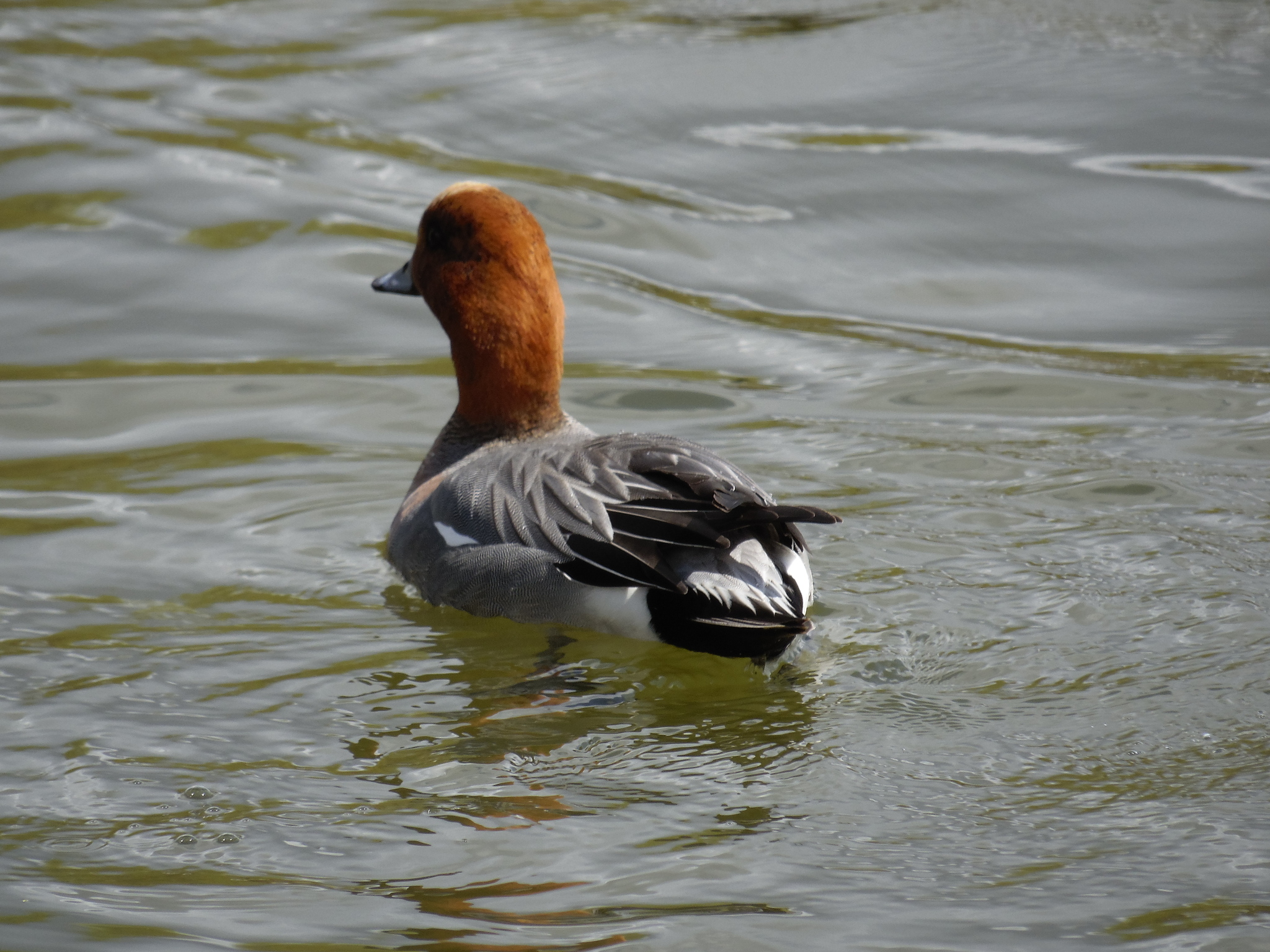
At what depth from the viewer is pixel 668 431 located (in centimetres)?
708

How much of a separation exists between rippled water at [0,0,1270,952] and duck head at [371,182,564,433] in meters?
0.77

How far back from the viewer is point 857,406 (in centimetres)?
721

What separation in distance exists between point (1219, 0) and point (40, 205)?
8.51m

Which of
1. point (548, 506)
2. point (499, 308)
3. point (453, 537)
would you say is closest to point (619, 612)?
point (548, 506)

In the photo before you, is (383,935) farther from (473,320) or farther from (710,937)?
(473,320)

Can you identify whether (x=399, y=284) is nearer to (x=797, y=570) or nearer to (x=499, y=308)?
(x=499, y=308)

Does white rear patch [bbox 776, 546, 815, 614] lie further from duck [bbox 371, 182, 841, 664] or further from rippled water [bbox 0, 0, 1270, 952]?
rippled water [bbox 0, 0, 1270, 952]

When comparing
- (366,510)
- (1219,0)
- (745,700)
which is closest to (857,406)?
(366,510)

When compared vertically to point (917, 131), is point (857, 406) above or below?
below

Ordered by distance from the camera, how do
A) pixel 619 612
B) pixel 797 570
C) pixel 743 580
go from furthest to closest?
pixel 619 612 < pixel 797 570 < pixel 743 580

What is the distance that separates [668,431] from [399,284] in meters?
1.41

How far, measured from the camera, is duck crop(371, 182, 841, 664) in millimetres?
4633

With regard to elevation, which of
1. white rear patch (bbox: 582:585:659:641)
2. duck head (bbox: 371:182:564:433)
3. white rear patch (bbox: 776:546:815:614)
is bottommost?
white rear patch (bbox: 582:585:659:641)

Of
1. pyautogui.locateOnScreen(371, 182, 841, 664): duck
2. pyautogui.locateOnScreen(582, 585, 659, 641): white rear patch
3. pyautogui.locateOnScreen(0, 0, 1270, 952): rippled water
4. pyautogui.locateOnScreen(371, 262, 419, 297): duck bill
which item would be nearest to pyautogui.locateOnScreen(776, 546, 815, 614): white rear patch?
pyautogui.locateOnScreen(371, 182, 841, 664): duck
